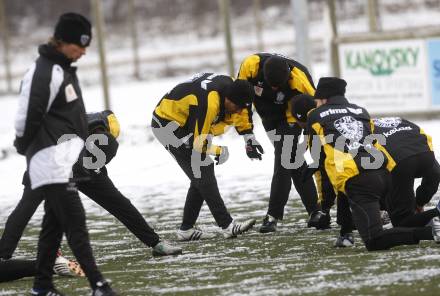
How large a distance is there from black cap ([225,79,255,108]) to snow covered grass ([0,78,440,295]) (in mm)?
1332

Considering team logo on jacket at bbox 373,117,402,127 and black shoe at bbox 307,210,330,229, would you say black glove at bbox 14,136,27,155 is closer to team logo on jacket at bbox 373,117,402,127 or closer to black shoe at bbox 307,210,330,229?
team logo on jacket at bbox 373,117,402,127

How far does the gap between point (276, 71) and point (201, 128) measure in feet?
3.08

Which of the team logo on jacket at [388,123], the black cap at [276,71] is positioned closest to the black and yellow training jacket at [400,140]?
the team logo on jacket at [388,123]

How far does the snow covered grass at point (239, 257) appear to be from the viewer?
7.70m

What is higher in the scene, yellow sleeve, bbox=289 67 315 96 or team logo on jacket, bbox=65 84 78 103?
team logo on jacket, bbox=65 84 78 103

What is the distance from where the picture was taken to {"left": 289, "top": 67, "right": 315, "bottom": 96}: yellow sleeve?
35.7 feet

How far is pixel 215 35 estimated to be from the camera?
55594mm

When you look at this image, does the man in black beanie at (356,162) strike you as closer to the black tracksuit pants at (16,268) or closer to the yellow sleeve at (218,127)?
the yellow sleeve at (218,127)

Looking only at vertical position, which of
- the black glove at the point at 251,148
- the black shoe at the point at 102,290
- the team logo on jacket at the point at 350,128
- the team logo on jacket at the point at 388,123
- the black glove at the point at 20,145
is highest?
the black glove at the point at 20,145

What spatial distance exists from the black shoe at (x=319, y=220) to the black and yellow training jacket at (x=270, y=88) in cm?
100

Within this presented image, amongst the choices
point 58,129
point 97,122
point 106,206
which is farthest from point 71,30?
point 106,206

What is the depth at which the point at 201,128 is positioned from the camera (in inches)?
406

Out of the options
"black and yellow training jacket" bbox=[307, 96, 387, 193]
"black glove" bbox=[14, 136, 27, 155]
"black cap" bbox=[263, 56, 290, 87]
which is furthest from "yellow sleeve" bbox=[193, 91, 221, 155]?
"black glove" bbox=[14, 136, 27, 155]

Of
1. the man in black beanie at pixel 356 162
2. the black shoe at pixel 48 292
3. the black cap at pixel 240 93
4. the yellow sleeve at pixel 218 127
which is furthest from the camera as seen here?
the yellow sleeve at pixel 218 127
